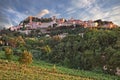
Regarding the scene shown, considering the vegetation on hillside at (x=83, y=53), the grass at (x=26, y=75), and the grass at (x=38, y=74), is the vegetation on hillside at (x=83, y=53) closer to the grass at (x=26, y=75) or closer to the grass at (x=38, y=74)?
the grass at (x=38, y=74)

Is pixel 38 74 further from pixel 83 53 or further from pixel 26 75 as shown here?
pixel 83 53

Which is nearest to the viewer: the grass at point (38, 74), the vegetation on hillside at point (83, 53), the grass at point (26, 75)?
the grass at point (26, 75)

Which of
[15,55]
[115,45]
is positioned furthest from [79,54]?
[15,55]

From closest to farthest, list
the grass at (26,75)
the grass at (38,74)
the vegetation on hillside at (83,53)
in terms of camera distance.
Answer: the grass at (26,75) → the grass at (38,74) → the vegetation on hillside at (83,53)

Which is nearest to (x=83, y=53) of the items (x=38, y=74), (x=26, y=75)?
(x=38, y=74)

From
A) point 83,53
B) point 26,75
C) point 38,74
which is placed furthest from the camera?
point 83,53

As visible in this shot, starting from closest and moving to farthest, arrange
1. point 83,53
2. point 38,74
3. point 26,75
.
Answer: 1. point 26,75
2. point 38,74
3. point 83,53

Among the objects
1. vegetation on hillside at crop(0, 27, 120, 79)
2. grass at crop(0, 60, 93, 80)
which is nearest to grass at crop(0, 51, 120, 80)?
grass at crop(0, 60, 93, 80)

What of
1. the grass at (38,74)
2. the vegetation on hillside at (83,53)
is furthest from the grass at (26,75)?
the vegetation on hillside at (83,53)

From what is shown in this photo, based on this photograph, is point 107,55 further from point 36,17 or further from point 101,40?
point 36,17

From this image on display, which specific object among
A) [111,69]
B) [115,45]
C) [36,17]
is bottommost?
[111,69]

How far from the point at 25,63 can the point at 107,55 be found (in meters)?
17.8

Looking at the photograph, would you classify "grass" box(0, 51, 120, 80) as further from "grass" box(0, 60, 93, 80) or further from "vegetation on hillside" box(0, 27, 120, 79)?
"vegetation on hillside" box(0, 27, 120, 79)

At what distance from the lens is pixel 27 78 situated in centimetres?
3212
